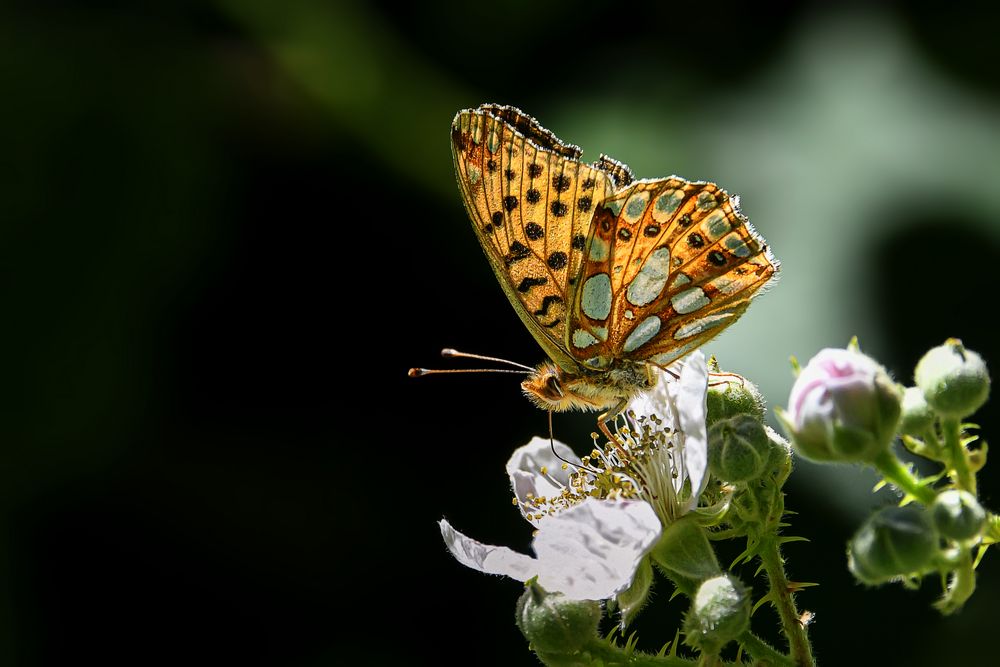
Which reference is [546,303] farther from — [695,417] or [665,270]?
[695,417]

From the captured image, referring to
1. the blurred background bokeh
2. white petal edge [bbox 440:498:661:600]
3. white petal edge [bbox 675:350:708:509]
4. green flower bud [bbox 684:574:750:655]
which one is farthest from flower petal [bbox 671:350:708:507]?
the blurred background bokeh

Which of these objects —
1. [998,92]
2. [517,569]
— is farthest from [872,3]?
[517,569]

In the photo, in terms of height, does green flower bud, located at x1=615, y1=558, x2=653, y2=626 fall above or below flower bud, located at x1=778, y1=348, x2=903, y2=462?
below

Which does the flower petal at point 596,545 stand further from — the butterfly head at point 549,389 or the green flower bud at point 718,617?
the butterfly head at point 549,389

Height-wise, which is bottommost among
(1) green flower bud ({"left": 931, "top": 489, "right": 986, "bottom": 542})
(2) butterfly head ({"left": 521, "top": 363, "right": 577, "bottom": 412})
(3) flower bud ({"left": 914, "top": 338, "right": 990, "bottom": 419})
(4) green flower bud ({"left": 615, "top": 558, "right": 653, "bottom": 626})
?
(4) green flower bud ({"left": 615, "top": 558, "right": 653, "bottom": 626})

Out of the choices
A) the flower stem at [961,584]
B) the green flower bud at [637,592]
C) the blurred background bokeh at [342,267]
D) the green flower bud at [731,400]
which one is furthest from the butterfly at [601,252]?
the blurred background bokeh at [342,267]

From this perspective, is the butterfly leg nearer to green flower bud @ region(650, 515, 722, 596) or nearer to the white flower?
the white flower
